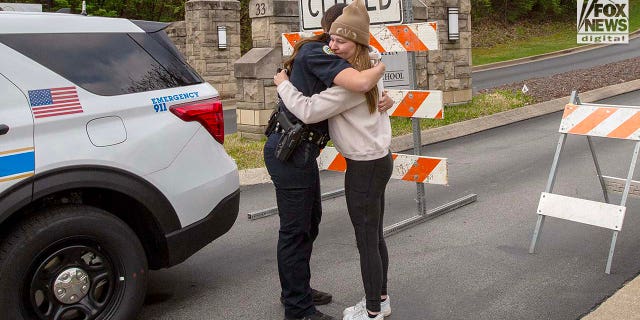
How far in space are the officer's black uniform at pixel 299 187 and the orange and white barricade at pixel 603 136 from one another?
7.38ft

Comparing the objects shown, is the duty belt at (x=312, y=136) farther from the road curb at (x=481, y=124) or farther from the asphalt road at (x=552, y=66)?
the asphalt road at (x=552, y=66)

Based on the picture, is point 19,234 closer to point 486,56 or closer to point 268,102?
point 268,102

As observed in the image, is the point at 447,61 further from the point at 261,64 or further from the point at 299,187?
the point at 299,187

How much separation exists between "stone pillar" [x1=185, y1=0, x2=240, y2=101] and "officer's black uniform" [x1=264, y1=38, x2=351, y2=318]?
14.9 meters

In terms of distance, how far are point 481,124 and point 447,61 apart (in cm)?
192

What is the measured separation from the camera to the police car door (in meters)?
3.55

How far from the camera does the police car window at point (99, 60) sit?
3.86 metres

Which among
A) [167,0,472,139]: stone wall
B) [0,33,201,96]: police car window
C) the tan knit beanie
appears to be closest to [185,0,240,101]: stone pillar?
[167,0,472,139]: stone wall

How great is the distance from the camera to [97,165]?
3.83m

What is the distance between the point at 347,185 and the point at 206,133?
1056 millimetres

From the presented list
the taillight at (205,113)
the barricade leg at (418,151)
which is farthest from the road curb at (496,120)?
the taillight at (205,113)

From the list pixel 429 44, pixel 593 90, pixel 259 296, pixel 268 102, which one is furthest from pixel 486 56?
pixel 259 296

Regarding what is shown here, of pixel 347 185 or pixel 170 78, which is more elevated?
pixel 170 78

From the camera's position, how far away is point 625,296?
14.6 ft
